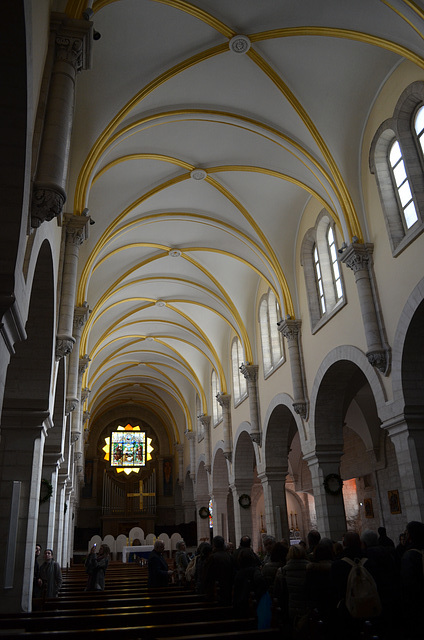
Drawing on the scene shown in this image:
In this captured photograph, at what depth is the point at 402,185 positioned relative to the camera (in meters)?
10.8

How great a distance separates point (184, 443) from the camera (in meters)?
33.9

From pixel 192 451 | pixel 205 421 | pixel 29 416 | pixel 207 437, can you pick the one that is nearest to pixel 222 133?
pixel 29 416

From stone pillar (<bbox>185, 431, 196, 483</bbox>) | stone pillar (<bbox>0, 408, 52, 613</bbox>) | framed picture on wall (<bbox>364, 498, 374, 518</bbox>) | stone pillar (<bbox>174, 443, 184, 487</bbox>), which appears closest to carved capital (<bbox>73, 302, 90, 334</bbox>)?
stone pillar (<bbox>0, 408, 52, 613</bbox>)

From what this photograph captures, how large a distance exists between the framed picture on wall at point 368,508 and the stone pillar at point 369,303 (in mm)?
8996

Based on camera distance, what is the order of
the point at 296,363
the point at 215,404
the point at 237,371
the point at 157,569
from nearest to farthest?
the point at 157,569, the point at 296,363, the point at 237,371, the point at 215,404

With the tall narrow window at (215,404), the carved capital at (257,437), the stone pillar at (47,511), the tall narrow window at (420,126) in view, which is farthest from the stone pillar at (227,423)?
the tall narrow window at (420,126)

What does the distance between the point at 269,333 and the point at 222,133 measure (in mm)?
7451

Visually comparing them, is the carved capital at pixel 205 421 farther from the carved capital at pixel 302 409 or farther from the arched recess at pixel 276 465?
the carved capital at pixel 302 409

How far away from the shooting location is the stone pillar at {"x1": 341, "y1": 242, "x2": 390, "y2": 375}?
10602 millimetres

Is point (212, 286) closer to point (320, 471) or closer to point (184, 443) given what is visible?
point (320, 471)

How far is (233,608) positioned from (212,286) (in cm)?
1420

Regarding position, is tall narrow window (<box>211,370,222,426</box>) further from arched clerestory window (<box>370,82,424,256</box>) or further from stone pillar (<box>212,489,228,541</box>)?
arched clerestory window (<box>370,82,424,256</box>)

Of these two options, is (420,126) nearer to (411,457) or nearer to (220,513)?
(411,457)

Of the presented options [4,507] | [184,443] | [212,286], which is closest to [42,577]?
[4,507]
